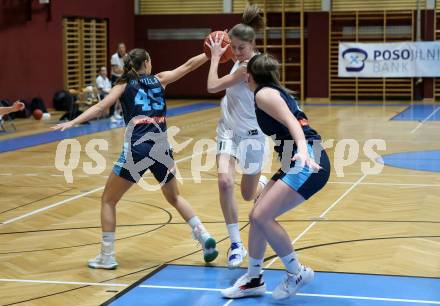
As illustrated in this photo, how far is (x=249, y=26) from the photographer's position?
19.5ft

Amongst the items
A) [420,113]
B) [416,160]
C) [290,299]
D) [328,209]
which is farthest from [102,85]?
[290,299]

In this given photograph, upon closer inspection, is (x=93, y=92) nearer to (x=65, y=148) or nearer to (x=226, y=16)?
(x=65, y=148)

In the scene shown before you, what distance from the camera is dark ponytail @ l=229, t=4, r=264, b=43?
5730 millimetres

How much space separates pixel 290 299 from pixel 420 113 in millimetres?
16064

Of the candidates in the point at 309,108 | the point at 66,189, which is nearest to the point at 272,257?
the point at 66,189

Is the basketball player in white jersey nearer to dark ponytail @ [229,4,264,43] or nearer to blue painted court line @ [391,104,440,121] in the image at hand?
dark ponytail @ [229,4,264,43]

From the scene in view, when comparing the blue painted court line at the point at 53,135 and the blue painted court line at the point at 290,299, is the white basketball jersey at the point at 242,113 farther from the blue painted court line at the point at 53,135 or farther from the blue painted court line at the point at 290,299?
the blue painted court line at the point at 53,135


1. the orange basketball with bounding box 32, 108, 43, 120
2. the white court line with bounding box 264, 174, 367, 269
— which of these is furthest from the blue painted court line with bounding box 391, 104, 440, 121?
the white court line with bounding box 264, 174, 367, 269

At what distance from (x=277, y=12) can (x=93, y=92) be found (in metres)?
8.37

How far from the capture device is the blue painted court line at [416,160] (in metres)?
11.4

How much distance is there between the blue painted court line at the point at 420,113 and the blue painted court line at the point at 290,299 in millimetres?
13699

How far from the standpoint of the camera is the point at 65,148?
14.1m

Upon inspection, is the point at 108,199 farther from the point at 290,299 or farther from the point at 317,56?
the point at 317,56

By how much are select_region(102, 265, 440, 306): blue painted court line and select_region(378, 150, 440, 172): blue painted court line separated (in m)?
5.84
